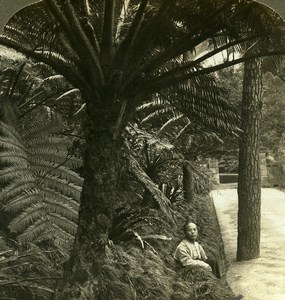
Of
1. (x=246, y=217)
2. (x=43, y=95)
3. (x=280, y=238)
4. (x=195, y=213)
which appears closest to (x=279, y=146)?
(x=280, y=238)

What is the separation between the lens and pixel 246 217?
8328mm

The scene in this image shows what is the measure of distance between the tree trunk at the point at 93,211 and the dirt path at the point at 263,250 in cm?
173

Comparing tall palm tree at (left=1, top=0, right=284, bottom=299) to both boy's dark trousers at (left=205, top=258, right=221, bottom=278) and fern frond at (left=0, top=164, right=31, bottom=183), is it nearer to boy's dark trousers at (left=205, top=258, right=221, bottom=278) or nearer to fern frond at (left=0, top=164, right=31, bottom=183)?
fern frond at (left=0, top=164, right=31, bottom=183)

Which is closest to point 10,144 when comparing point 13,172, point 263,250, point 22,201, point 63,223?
point 13,172

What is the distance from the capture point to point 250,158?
8.38 m

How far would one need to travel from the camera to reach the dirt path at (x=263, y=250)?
6.05 meters

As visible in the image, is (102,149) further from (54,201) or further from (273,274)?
(273,274)

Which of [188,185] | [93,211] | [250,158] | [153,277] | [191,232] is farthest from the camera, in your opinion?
[188,185]

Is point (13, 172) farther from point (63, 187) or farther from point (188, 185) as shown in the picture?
point (188, 185)

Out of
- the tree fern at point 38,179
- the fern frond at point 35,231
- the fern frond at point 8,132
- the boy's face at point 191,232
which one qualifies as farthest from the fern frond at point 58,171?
the boy's face at point 191,232

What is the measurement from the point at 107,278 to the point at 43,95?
10.2 ft

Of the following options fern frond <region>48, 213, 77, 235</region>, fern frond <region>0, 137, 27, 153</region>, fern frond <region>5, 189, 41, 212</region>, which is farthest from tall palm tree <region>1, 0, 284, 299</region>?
fern frond <region>0, 137, 27, 153</region>

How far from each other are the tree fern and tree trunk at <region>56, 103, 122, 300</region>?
0.32 metres

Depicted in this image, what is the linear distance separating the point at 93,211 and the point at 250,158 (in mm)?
3860
